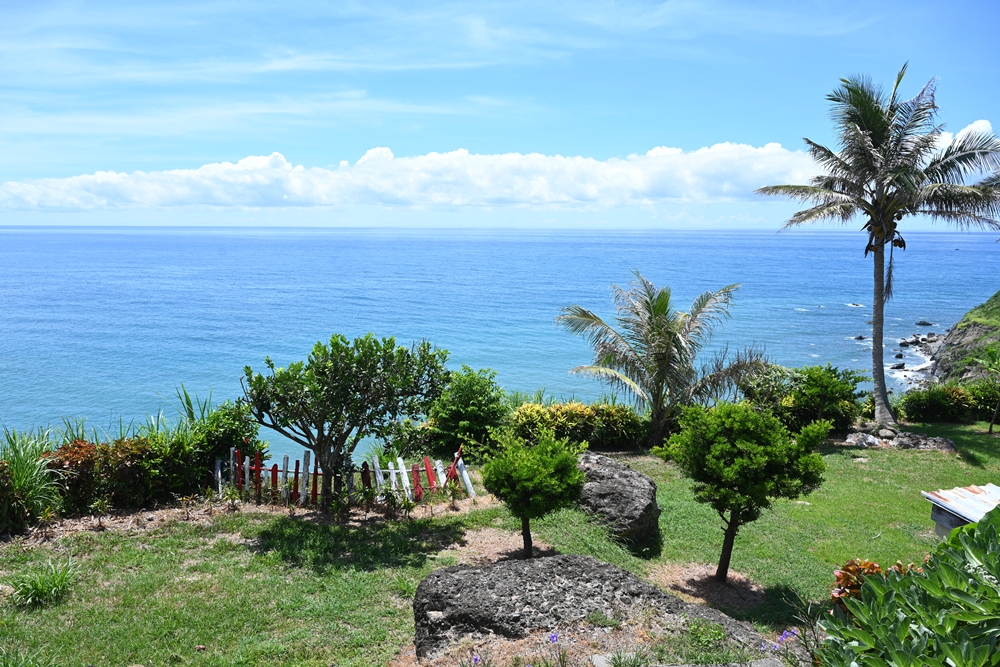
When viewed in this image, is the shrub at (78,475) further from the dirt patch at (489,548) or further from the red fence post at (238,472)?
the dirt patch at (489,548)

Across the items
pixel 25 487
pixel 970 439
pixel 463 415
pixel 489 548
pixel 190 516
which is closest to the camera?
pixel 25 487

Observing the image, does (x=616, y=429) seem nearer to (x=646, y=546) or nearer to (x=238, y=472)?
(x=646, y=546)

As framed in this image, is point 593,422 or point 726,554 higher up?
point 726,554

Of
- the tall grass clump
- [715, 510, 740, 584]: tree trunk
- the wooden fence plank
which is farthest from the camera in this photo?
the wooden fence plank

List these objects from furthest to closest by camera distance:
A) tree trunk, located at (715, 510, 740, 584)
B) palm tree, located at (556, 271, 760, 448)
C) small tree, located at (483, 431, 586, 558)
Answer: palm tree, located at (556, 271, 760, 448) → tree trunk, located at (715, 510, 740, 584) → small tree, located at (483, 431, 586, 558)

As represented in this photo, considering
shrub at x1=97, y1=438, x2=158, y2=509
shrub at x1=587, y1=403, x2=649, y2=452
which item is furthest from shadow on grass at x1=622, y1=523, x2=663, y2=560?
shrub at x1=97, y1=438, x2=158, y2=509

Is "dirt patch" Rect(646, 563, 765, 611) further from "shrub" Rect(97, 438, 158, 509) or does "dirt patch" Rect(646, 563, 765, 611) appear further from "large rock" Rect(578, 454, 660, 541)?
"shrub" Rect(97, 438, 158, 509)

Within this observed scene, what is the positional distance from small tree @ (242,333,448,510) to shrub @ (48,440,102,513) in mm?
2885

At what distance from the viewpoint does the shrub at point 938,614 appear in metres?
1.96

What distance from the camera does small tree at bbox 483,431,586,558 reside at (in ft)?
33.6

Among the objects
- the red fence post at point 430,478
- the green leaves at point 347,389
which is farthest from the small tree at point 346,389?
the red fence post at point 430,478

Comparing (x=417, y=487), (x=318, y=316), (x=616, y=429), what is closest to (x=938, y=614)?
(x=417, y=487)

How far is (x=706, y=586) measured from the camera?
10.7 metres

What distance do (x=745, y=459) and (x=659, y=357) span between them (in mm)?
10189
